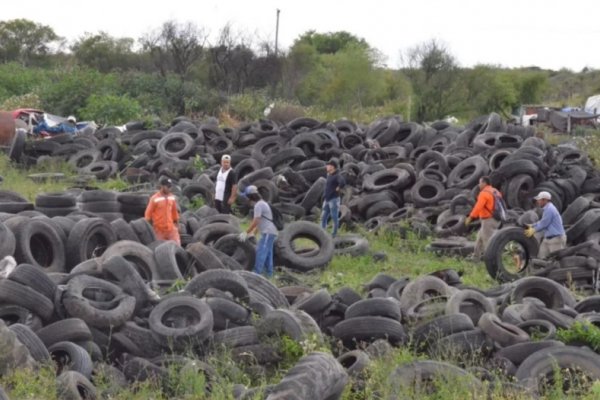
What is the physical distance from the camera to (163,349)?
8.63 metres

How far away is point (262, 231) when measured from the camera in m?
13.5

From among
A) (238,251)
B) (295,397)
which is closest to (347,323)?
(295,397)

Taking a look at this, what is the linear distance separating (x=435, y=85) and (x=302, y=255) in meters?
28.9

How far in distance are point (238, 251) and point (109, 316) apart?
5224mm

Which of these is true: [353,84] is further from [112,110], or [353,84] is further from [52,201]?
[52,201]

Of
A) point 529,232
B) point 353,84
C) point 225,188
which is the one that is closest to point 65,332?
point 529,232

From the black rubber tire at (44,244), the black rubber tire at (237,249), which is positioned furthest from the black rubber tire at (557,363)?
the black rubber tire at (44,244)

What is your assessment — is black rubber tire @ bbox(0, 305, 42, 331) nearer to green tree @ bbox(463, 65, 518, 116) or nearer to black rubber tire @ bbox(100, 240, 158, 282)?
black rubber tire @ bbox(100, 240, 158, 282)

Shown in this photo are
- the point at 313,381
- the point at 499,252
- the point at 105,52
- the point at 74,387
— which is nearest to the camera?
the point at 313,381

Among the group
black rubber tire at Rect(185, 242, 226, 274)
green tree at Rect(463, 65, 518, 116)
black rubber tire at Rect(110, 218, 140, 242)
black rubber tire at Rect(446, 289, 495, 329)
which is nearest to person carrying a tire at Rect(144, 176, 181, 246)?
black rubber tire at Rect(110, 218, 140, 242)

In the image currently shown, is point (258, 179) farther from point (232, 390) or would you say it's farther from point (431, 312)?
point (232, 390)

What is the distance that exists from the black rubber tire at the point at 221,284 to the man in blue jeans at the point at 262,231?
3.58 meters

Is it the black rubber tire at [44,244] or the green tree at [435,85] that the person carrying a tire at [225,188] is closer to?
the black rubber tire at [44,244]

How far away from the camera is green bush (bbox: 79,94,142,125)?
32.4 m
